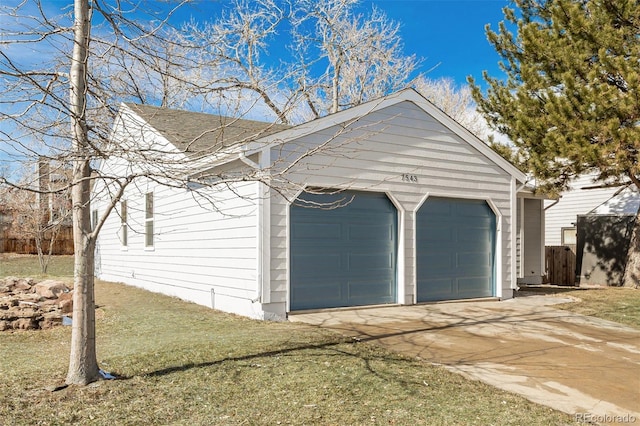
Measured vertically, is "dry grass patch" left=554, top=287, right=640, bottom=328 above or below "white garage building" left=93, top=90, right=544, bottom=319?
below

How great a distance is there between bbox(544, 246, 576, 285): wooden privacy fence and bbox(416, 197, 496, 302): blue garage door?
27.0ft

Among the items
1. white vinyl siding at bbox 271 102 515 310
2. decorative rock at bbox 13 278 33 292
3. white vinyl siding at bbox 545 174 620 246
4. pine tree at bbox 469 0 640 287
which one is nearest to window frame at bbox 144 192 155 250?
decorative rock at bbox 13 278 33 292

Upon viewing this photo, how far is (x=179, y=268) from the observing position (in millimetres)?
12102

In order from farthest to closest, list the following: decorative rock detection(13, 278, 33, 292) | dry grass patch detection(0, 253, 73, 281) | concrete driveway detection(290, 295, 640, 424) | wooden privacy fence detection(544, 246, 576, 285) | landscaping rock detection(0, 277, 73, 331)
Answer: dry grass patch detection(0, 253, 73, 281), wooden privacy fence detection(544, 246, 576, 285), decorative rock detection(13, 278, 33, 292), landscaping rock detection(0, 277, 73, 331), concrete driveway detection(290, 295, 640, 424)

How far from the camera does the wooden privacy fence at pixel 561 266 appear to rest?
735 inches

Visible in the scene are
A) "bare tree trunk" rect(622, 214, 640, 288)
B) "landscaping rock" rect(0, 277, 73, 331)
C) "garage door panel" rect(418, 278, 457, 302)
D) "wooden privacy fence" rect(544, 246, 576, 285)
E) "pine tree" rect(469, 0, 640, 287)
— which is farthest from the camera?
"wooden privacy fence" rect(544, 246, 576, 285)

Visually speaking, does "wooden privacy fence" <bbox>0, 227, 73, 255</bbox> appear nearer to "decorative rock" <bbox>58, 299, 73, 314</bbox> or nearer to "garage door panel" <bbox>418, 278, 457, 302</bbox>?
"decorative rock" <bbox>58, 299, 73, 314</bbox>

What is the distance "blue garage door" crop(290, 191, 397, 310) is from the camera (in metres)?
9.44

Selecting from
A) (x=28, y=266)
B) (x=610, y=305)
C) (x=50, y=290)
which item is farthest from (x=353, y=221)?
(x=28, y=266)

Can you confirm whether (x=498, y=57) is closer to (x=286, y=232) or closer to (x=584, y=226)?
(x=584, y=226)

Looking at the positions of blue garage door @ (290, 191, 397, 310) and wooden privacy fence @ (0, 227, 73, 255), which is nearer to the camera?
blue garage door @ (290, 191, 397, 310)

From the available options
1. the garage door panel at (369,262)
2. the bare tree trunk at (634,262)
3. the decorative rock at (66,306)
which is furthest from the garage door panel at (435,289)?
the bare tree trunk at (634,262)

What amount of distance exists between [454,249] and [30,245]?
25776 mm

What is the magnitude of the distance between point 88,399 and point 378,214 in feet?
22.1
